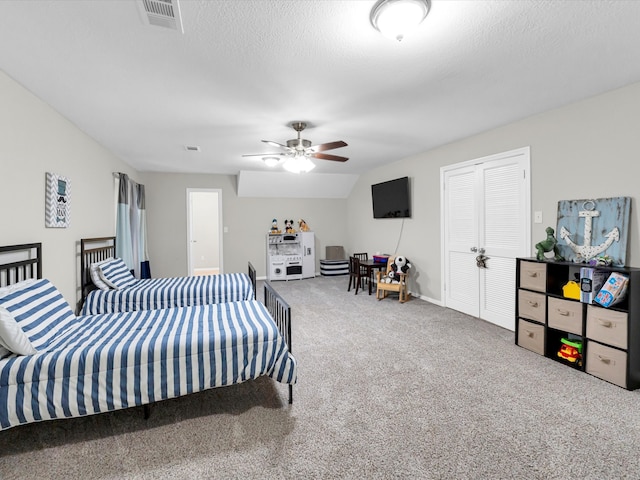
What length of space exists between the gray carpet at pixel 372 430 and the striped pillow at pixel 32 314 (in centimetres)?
59

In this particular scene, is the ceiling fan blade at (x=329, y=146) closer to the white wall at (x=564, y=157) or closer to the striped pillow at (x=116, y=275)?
the white wall at (x=564, y=157)

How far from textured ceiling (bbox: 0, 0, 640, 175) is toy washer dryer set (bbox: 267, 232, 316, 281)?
385cm

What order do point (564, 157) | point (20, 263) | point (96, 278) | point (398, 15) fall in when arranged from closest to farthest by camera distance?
point (398, 15)
point (20, 263)
point (564, 157)
point (96, 278)

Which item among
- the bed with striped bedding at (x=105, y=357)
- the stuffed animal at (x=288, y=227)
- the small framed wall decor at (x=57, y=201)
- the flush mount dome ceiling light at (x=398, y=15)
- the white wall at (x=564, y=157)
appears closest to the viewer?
the flush mount dome ceiling light at (x=398, y=15)

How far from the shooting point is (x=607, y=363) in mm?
2570

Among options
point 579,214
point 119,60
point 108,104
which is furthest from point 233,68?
point 579,214

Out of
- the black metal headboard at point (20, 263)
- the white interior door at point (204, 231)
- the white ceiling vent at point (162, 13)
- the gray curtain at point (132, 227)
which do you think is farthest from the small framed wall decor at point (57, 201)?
the white interior door at point (204, 231)

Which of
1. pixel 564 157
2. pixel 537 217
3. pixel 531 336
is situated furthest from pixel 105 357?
pixel 564 157

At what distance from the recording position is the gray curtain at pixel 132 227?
4.83 metres

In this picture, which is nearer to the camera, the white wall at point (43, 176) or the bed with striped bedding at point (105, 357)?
the bed with striped bedding at point (105, 357)

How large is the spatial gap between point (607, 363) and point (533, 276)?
90 centimetres

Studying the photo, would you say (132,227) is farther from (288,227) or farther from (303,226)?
(303,226)

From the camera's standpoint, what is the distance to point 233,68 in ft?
7.47

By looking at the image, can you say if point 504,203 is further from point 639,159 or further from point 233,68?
point 233,68
